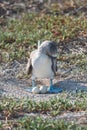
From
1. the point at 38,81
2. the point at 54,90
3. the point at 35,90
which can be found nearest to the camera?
the point at 35,90

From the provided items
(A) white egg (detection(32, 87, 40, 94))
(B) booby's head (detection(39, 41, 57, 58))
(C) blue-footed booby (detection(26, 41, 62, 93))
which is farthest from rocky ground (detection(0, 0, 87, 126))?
(B) booby's head (detection(39, 41, 57, 58))

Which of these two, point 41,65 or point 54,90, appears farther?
point 54,90

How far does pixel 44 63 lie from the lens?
27.4 ft

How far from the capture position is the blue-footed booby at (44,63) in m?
8.36

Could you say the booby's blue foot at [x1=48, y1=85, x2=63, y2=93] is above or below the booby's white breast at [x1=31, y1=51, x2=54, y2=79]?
below

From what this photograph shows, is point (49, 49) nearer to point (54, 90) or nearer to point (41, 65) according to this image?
point (41, 65)

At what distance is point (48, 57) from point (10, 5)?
14.0ft

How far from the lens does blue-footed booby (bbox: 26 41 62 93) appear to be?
329 inches

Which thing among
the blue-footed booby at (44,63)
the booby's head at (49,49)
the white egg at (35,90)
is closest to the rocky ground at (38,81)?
the white egg at (35,90)

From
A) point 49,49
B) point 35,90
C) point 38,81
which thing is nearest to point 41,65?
point 49,49

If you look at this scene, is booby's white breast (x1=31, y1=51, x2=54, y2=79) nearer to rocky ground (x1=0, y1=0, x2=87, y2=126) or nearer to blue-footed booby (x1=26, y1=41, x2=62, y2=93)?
blue-footed booby (x1=26, y1=41, x2=62, y2=93)

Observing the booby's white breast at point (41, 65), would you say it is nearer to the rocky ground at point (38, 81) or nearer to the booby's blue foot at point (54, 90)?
the booby's blue foot at point (54, 90)

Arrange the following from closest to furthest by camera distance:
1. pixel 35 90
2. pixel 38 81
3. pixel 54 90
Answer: pixel 35 90, pixel 54 90, pixel 38 81

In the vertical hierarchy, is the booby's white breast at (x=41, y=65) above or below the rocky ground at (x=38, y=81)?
above
